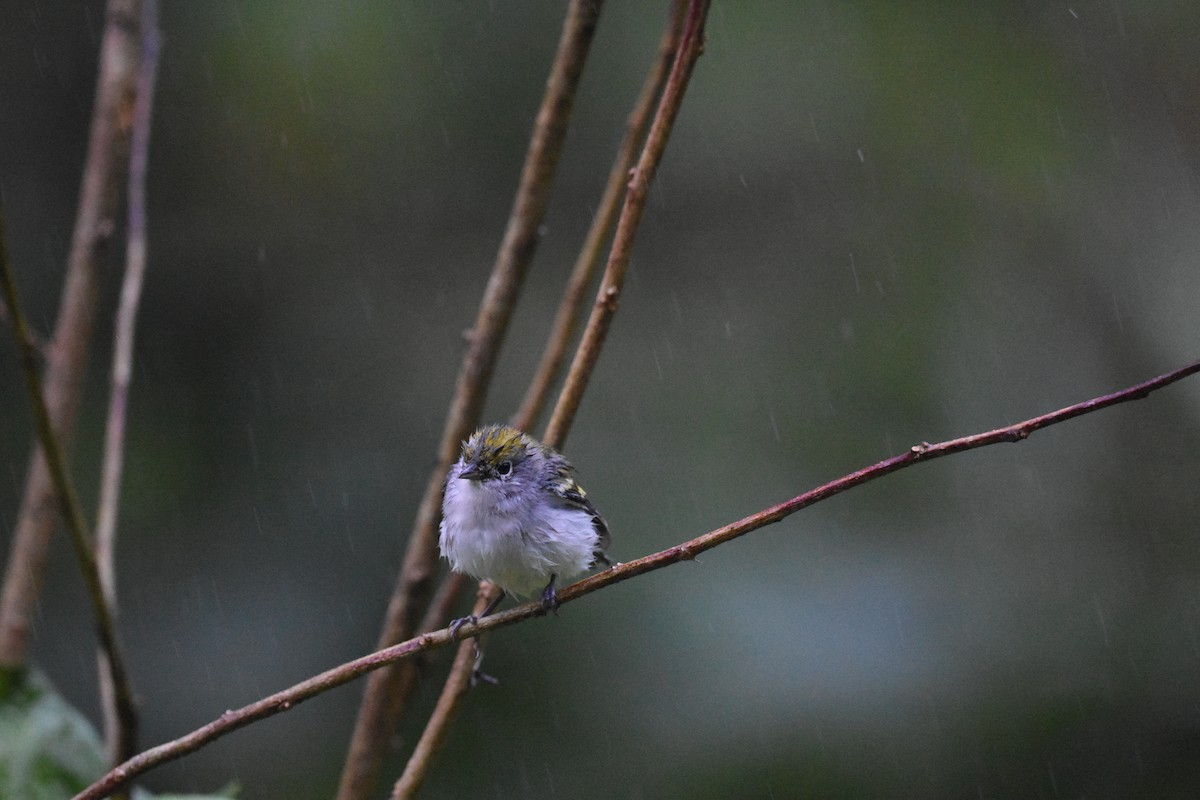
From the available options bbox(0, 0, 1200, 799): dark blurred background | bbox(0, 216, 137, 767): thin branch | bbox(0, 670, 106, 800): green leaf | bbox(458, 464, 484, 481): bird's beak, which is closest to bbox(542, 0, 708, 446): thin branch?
bbox(458, 464, 484, 481): bird's beak

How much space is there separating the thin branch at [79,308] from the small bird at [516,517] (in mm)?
1103

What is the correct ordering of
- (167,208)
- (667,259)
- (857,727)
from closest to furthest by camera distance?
(857,727)
(167,208)
(667,259)

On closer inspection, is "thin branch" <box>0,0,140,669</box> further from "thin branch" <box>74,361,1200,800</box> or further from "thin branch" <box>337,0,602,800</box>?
"thin branch" <box>74,361,1200,800</box>

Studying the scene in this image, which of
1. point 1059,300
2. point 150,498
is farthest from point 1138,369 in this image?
point 150,498

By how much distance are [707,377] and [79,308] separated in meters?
3.51

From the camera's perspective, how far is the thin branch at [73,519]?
2.09 meters

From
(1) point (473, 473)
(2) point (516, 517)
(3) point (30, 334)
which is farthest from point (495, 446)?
(3) point (30, 334)

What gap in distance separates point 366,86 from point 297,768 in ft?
11.4

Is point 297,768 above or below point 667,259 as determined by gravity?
below

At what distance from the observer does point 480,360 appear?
2.62 m

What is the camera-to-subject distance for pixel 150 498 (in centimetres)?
551

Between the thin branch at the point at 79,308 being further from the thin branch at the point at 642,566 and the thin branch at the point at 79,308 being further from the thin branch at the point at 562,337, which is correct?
the thin branch at the point at 642,566

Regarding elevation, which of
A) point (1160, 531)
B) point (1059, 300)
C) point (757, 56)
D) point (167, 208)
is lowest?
point (1160, 531)

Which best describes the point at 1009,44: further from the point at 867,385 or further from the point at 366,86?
the point at 366,86
